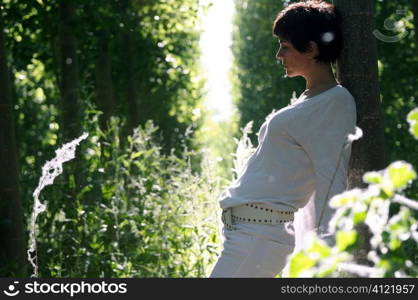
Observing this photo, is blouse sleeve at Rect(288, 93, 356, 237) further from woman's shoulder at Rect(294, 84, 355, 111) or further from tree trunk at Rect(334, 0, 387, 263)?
tree trunk at Rect(334, 0, 387, 263)

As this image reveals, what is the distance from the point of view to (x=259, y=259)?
11.0 ft

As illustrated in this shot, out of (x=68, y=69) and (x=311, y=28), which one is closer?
(x=311, y=28)

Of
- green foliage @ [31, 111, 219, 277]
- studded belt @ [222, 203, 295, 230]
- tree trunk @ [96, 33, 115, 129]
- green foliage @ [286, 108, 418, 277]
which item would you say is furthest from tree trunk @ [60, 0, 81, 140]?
green foliage @ [286, 108, 418, 277]

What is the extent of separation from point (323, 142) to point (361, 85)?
1.35ft

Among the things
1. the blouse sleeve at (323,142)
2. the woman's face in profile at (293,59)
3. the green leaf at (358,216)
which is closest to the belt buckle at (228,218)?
the blouse sleeve at (323,142)

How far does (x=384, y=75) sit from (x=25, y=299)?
1475 centimetres

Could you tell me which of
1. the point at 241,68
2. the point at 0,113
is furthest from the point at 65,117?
the point at 241,68

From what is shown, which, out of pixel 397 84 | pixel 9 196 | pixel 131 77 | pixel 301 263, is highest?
pixel 131 77

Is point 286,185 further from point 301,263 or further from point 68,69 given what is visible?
point 68,69

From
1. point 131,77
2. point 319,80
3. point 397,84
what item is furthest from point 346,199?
point 131,77

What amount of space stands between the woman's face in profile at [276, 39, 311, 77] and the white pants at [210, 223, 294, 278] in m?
0.64

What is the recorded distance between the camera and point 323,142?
330 centimetres

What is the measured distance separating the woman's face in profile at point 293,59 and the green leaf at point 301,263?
2.12 metres

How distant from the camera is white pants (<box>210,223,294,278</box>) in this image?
11.0 ft
